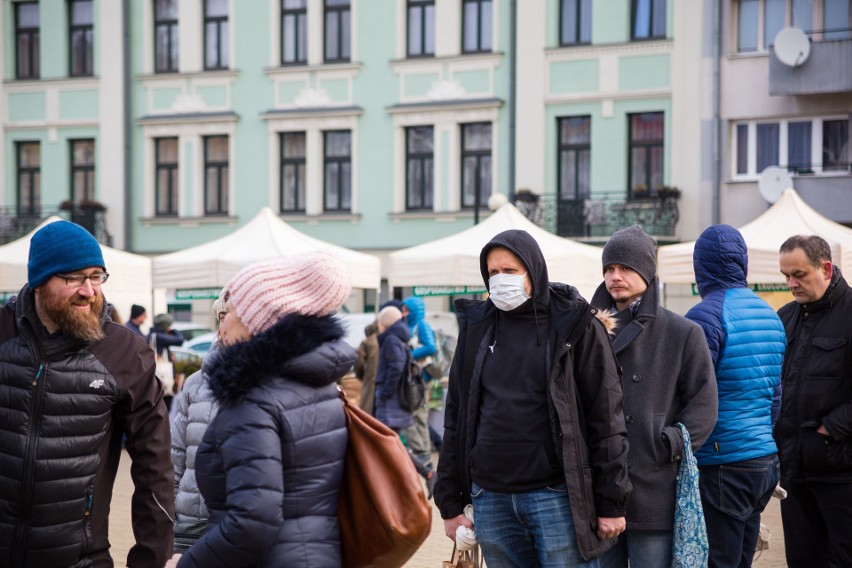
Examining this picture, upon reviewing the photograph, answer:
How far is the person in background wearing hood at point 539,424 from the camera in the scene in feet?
14.0

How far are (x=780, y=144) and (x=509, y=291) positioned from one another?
2223 centimetres

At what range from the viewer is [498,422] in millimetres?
4352

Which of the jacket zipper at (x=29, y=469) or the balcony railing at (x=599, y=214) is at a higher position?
the balcony railing at (x=599, y=214)

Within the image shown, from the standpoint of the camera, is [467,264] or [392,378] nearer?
[392,378]

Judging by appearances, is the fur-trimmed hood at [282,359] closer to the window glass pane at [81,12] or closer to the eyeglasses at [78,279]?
the eyeglasses at [78,279]

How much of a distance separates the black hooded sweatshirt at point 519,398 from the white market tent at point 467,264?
31.0 ft

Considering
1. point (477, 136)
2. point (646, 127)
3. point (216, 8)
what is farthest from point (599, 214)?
point (216, 8)

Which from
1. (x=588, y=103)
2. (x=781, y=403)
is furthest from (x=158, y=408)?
(x=588, y=103)

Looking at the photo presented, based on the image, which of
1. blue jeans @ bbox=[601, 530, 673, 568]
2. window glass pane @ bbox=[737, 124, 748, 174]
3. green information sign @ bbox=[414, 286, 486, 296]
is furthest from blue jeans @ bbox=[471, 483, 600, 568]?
window glass pane @ bbox=[737, 124, 748, 174]

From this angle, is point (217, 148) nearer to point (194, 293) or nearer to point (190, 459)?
point (194, 293)

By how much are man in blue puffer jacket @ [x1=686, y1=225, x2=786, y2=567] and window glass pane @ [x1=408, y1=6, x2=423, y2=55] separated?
76.7 feet

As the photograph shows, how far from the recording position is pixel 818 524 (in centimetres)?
585

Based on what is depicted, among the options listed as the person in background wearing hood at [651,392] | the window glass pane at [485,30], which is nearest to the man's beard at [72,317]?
the person in background wearing hood at [651,392]

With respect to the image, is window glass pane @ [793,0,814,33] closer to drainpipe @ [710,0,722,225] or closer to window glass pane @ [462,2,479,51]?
drainpipe @ [710,0,722,225]
